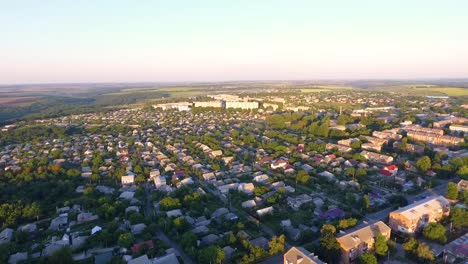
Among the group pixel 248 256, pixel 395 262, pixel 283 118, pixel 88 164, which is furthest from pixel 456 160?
pixel 88 164

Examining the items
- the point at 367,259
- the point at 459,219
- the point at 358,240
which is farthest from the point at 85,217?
the point at 459,219

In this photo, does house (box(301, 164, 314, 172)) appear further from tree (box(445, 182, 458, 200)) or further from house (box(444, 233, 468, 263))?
house (box(444, 233, 468, 263))

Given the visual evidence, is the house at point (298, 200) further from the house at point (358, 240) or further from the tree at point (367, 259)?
the tree at point (367, 259)

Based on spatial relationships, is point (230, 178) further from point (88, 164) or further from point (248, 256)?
point (88, 164)

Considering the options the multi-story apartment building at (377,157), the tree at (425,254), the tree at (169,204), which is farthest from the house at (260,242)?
the multi-story apartment building at (377,157)

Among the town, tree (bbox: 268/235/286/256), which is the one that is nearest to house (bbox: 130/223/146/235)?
the town

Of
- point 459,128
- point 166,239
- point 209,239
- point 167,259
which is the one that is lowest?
point 166,239

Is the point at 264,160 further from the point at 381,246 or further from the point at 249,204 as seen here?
the point at 381,246
